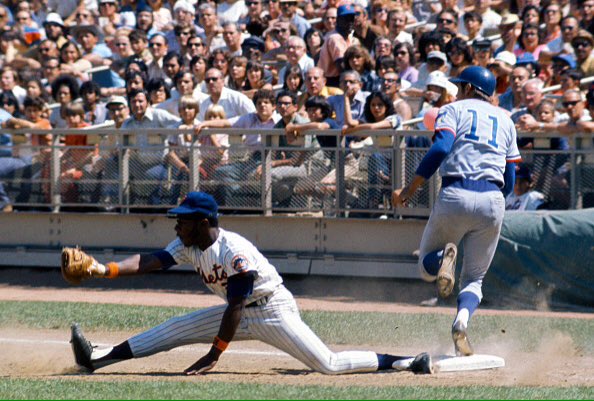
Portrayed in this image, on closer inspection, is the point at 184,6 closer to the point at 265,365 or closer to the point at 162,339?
the point at 265,365

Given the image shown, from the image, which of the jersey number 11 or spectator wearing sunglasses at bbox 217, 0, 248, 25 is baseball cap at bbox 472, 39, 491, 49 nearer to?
spectator wearing sunglasses at bbox 217, 0, 248, 25

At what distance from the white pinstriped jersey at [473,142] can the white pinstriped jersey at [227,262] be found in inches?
57.2

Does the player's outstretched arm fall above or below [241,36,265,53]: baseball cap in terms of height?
below

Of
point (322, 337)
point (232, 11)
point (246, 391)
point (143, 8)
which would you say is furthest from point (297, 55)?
point (246, 391)

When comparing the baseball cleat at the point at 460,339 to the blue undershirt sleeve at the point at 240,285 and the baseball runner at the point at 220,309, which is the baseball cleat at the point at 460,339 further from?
the blue undershirt sleeve at the point at 240,285

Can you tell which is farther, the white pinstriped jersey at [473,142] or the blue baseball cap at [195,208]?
the white pinstriped jersey at [473,142]

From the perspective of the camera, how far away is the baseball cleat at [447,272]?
6.85 meters

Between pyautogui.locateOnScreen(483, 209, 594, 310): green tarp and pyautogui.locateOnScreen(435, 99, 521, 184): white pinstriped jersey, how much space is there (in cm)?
372

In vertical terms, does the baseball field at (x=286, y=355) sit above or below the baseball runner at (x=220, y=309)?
below

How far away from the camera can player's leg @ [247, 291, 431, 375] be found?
6730 mm

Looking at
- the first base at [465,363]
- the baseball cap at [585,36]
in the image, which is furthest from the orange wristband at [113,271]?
the baseball cap at [585,36]

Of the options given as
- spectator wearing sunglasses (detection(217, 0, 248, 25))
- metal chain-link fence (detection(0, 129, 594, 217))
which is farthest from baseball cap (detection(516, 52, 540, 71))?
spectator wearing sunglasses (detection(217, 0, 248, 25))

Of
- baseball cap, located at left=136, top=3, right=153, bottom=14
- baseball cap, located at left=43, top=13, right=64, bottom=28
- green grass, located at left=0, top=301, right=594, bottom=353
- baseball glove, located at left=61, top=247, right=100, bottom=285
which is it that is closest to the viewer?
baseball glove, located at left=61, top=247, right=100, bottom=285

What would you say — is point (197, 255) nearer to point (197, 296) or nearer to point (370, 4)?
point (197, 296)
